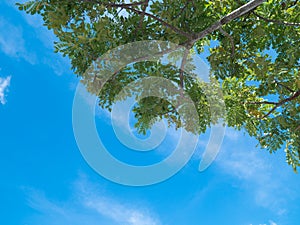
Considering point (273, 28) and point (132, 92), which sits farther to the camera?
point (273, 28)

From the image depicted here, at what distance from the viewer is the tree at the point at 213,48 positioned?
6223 millimetres

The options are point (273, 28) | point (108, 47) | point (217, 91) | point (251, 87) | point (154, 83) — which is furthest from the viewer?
point (251, 87)

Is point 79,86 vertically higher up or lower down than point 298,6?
lower down

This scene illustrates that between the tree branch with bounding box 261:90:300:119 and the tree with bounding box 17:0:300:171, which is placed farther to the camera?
the tree branch with bounding box 261:90:300:119

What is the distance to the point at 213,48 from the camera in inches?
352

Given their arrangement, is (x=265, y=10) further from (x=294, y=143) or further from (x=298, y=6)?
(x=294, y=143)

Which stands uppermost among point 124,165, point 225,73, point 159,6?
point 225,73

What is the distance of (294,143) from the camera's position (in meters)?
8.92

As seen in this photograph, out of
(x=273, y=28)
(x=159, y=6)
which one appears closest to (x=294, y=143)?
(x=273, y=28)

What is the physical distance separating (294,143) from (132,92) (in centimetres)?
479

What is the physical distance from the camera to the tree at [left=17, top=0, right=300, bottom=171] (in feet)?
20.4

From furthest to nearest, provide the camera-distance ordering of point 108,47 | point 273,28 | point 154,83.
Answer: point 273,28 → point 154,83 → point 108,47

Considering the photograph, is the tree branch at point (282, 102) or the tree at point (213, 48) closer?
the tree at point (213, 48)

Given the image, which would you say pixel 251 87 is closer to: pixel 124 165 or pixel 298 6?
pixel 298 6
